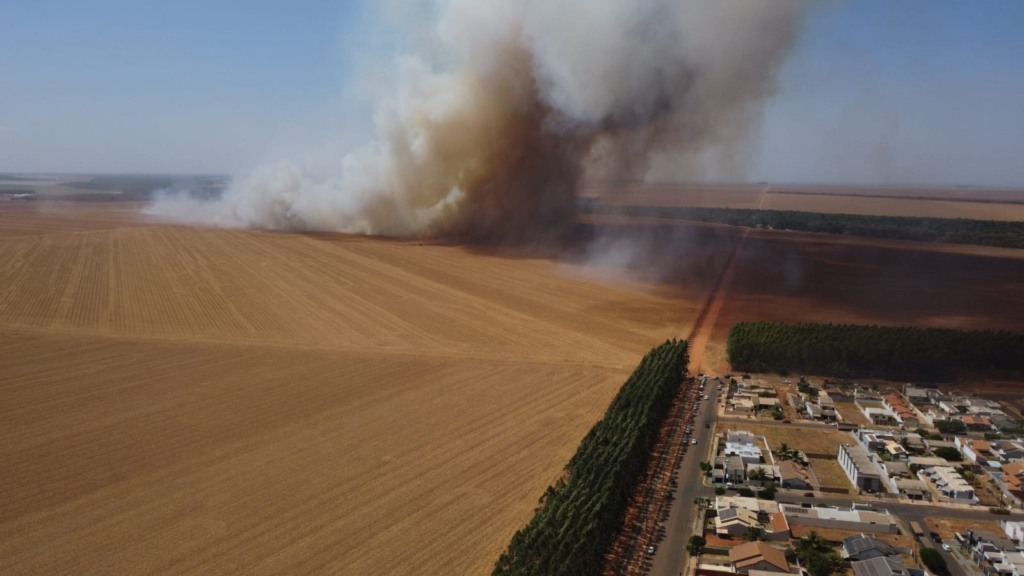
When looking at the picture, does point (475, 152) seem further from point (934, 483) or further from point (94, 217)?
point (94, 217)

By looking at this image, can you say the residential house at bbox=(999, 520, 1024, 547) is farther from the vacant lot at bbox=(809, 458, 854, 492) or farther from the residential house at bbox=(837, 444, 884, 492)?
the vacant lot at bbox=(809, 458, 854, 492)

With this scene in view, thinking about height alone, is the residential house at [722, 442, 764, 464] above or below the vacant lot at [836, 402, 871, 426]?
below

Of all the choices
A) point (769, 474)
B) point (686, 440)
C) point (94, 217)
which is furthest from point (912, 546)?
point (94, 217)

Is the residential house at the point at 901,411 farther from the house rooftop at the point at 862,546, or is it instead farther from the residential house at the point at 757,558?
the residential house at the point at 757,558

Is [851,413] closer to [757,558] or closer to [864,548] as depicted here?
[864,548]

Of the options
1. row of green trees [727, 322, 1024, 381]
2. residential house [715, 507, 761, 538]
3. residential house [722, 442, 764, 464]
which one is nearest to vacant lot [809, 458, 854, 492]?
residential house [722, 442, 764, 464]

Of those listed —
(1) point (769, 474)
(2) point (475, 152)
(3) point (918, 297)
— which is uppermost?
(2) point (475, 152)
